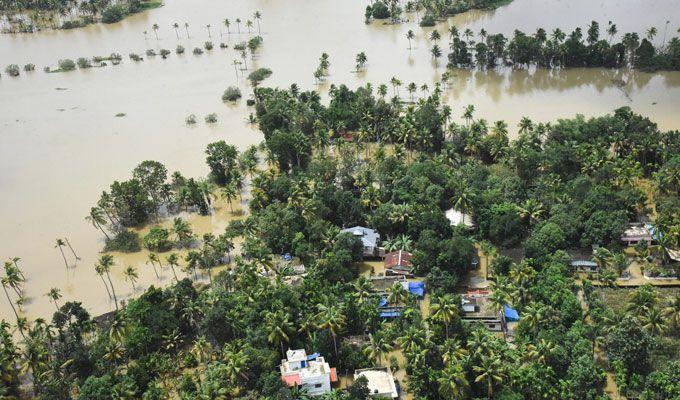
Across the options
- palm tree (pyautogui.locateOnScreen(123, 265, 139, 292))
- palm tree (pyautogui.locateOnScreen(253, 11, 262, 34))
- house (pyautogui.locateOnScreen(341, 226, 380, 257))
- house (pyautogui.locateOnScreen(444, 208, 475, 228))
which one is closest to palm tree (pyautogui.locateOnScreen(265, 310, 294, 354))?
house (pyautogui.locateOnScreen(341, 226, 380, 257))

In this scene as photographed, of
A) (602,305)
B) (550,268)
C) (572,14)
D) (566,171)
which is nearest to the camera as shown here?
(602,305)

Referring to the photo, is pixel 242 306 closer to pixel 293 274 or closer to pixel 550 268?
pixel 293 274

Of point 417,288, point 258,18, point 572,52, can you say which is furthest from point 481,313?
point 258,18

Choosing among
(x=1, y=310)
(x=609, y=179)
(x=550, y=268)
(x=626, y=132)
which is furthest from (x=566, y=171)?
(x=1, y=310)

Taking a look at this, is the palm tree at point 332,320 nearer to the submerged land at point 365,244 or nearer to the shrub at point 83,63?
the submerged land at point 365,244

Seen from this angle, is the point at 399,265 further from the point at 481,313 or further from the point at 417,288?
the point at 481,313

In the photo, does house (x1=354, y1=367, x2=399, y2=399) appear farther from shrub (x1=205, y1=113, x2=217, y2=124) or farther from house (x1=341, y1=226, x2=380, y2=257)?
shrub (x1=205, y1=113, x2=217, y2=124)
